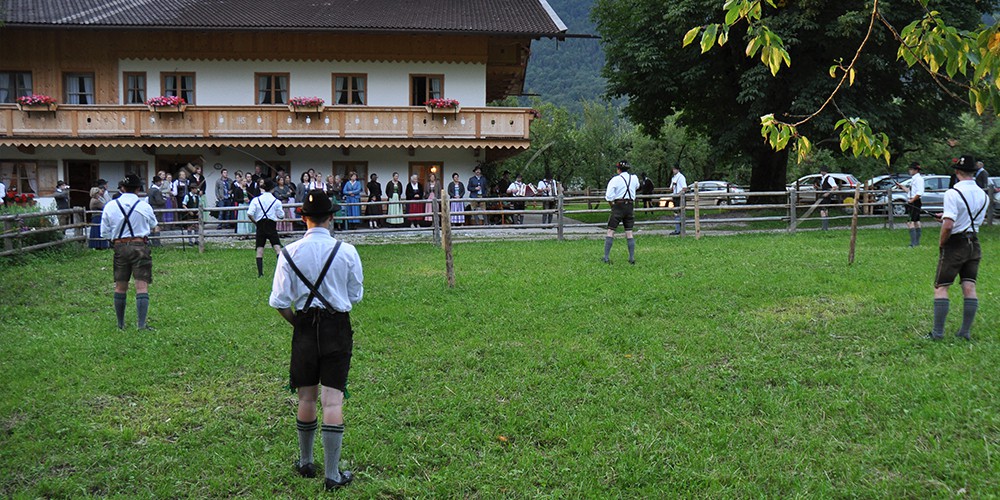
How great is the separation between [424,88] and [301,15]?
4811 millimetres

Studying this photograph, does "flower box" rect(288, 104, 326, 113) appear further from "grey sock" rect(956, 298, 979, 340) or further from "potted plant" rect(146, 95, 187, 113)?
"grey sock" rect(956, 298, 979, 340)

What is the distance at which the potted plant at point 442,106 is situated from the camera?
2627cm

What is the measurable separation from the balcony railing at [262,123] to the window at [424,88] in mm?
2147

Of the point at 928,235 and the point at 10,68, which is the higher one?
the point at 10,68

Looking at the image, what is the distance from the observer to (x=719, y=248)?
57.5 feet

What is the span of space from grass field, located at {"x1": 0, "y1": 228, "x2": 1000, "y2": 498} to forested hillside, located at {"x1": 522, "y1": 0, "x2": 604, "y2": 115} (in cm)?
9667

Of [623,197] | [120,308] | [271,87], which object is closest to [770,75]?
[623,197]

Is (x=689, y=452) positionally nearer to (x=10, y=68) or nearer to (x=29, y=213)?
(x=29, y=213)

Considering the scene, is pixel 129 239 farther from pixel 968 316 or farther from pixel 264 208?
pixel 968 316

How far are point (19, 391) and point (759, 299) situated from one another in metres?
8.76

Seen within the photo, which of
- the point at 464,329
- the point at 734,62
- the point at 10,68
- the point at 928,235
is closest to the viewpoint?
the point at 464,329

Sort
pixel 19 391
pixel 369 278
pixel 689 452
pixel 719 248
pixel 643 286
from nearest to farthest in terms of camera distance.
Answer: pixel 689 452 → pixel 19 391 → pixel 643 286 → pixel 369 278 → pixel 719 248

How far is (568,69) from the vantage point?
437 ft

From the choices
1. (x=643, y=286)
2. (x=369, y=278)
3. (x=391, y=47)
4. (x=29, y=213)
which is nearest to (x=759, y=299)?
(x=643, y=286)
